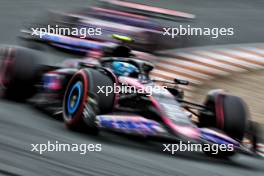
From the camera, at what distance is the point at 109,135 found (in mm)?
7613

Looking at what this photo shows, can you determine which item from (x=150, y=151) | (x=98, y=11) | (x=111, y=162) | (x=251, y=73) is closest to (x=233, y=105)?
(x=150, y=151)

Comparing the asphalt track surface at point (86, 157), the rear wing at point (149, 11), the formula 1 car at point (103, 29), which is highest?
the rear wing at point (149, 11)

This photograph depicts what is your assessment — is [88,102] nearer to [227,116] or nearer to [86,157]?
[86,157]

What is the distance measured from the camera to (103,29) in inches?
497

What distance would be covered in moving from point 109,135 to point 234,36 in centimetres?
759

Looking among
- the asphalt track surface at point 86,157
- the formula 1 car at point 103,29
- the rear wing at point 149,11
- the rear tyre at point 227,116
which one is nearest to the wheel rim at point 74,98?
the asphalt track surface at point 86,157

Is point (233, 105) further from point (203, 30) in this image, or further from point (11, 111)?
point (203, 30)

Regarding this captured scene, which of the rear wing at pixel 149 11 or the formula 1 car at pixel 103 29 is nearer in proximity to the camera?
the formula 1 car at pixel 103 29

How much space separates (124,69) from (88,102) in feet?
2.75

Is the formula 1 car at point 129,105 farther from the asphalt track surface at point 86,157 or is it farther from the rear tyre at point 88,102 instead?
the asphalt track surface at point 86,157

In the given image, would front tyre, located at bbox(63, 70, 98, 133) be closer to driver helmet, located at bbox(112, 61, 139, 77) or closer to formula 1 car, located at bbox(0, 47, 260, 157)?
formula 1 car, located at bbox(0, 47, 260, 157)

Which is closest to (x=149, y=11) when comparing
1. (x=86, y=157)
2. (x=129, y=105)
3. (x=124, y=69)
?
(x=124, y=69)

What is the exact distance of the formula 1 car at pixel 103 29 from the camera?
12352 millimetres

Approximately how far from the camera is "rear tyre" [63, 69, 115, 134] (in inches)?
288
